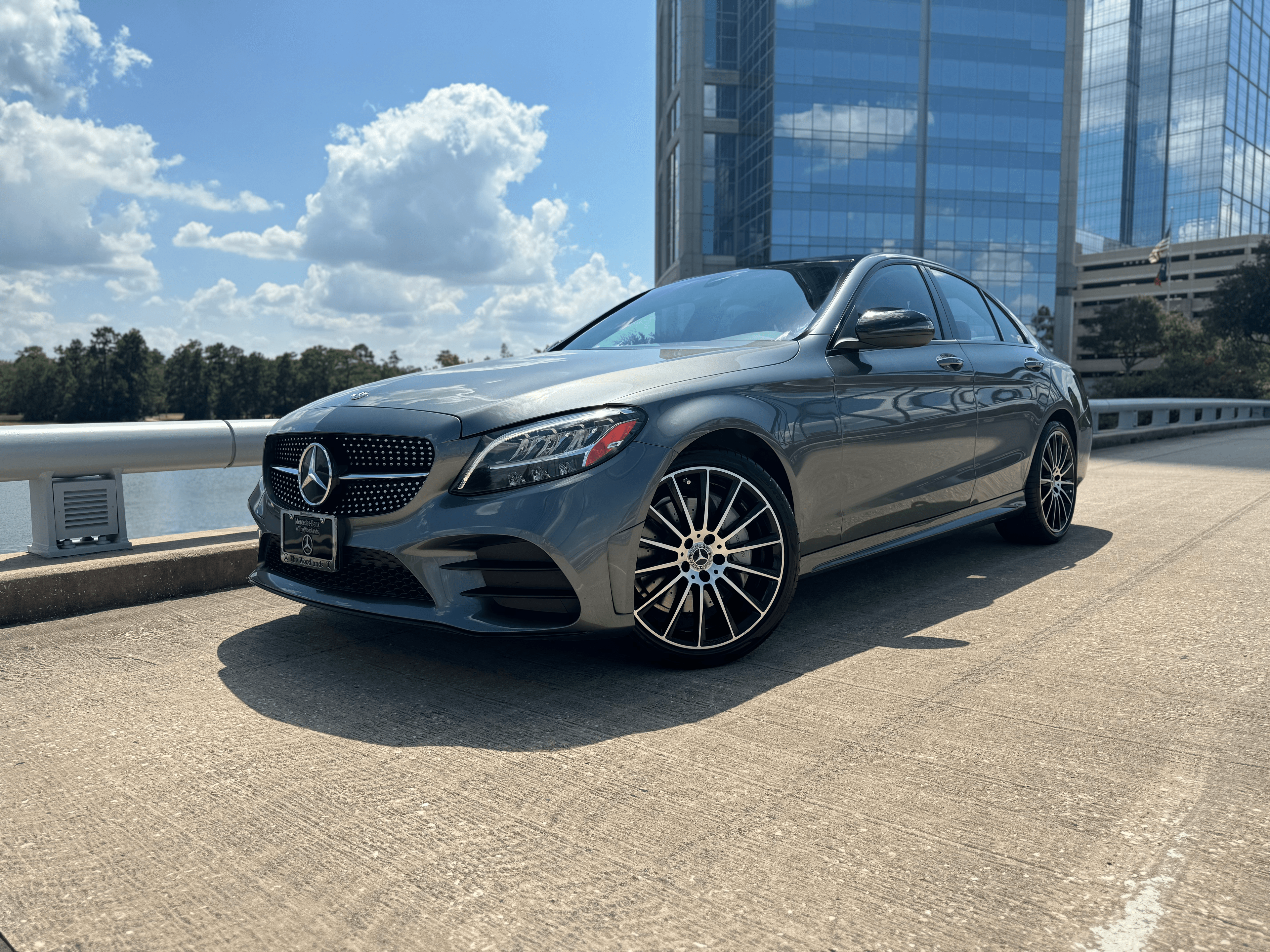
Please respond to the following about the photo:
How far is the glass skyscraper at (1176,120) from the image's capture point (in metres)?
134

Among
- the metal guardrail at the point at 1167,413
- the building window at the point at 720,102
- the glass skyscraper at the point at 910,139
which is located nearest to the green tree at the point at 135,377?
the glass skyscraper at the point at 910,139

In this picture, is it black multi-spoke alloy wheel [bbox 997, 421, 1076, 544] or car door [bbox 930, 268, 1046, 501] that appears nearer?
car door [bbox 930, 268, 1046, 501]

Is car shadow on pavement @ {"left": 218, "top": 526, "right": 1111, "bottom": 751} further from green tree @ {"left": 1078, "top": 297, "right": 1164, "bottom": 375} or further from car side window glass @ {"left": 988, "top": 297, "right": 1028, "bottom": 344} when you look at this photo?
green tree @ {"left": 1078, "top": 297, "right": 1164, "bottom": 375}

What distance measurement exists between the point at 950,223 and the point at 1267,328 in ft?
64.1

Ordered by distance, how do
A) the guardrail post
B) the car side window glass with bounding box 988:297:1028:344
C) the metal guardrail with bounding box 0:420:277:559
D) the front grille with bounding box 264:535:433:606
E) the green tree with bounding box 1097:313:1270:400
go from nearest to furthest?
the front grille with bounding box 264:535:433:606 < the metal guardrail with bounding box 0:420:277:559 < the guardrail post < the car side window glass with bounding box 988:297:1028:344 < the green tree with bounding box 1097:313:1270:400

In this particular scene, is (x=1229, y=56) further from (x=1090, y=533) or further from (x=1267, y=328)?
(x=1090, y=533)

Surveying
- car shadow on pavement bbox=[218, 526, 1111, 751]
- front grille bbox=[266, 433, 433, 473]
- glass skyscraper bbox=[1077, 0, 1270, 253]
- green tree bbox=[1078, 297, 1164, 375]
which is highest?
glass skyscraper bbox=[1077, 0, 1270, 253]

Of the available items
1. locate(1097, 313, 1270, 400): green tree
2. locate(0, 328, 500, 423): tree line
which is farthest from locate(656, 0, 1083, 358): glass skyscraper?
locate(0, 328, 500, 423): tree line

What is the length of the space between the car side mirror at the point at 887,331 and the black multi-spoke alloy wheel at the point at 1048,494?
72.0 inches

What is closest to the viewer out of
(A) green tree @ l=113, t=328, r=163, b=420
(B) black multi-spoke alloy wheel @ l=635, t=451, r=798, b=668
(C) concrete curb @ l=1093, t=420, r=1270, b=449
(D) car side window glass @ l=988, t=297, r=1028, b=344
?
(B) black multi-spoke alloy wheel @ l=635, t=451, r=798, b=668

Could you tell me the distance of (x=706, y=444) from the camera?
126 inches

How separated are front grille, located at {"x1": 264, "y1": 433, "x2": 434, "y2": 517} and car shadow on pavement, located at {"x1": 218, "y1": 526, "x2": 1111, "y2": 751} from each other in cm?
Result: 42

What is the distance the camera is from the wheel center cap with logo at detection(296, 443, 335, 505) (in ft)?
10.2

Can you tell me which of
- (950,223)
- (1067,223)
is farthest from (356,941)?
(1067,223)
